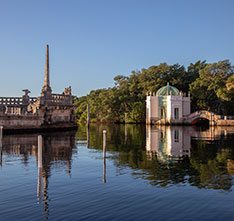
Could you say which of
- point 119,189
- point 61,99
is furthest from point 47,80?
point 119,189

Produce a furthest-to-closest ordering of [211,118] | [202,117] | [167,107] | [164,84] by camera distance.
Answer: [164,84] < [167,107] < [202,117] < [211,118]

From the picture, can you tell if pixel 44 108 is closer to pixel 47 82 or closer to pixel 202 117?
pixel 47 82

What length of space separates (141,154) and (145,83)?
73451 millimetres

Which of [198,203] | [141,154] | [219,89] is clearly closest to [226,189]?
[198,203]

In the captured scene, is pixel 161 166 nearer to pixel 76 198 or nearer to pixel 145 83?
pixel 76 198

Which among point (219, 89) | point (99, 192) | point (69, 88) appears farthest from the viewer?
point (219, 89)

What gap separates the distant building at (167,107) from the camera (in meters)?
82.4

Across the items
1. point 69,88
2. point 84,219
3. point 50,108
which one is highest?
point 69,88

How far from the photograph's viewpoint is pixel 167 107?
83.4 m

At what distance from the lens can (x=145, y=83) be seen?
99062 millimetres

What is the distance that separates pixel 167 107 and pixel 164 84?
18.5 metres

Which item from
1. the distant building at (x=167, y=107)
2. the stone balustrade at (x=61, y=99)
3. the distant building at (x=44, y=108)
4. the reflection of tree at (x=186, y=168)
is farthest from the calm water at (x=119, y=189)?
the distant building at (x=167, y=107)

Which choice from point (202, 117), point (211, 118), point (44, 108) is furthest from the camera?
point (202, 117)

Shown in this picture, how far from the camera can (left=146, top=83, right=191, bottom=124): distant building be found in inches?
3246
